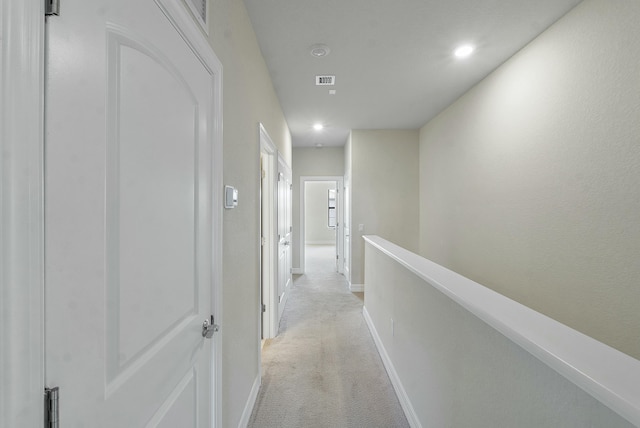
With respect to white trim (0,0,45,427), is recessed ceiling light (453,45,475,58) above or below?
above

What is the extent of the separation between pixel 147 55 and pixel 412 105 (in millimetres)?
3512

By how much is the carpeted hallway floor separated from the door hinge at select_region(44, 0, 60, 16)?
2.16m

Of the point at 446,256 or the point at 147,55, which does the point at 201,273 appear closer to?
the point at 147,55

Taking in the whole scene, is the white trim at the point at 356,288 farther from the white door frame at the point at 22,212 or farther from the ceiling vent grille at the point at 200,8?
the white door frame at the point at 22,212

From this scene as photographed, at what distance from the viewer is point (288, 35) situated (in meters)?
2.18

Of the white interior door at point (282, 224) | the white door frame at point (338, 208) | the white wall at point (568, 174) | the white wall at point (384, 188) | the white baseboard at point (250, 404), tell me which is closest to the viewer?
the white wall at point (568, 174)

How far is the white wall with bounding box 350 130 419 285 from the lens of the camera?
4812mm

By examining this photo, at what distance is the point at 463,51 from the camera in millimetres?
2424

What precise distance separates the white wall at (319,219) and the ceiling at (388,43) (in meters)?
7.53

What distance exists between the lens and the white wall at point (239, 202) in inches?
56.4

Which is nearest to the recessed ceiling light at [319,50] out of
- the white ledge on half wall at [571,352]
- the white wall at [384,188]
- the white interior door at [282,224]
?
the white interior door at [282,224]

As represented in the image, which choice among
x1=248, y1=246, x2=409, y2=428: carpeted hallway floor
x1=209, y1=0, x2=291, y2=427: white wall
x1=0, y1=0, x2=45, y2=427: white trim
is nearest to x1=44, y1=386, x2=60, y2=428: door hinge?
x1=0, y1=0, x2=45, y2=427: white trim

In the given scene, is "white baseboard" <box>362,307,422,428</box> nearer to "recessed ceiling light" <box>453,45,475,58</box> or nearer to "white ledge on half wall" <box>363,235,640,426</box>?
"white ledge on half wall" <box>363,235,640,426</box>

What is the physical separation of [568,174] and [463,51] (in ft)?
4.23
